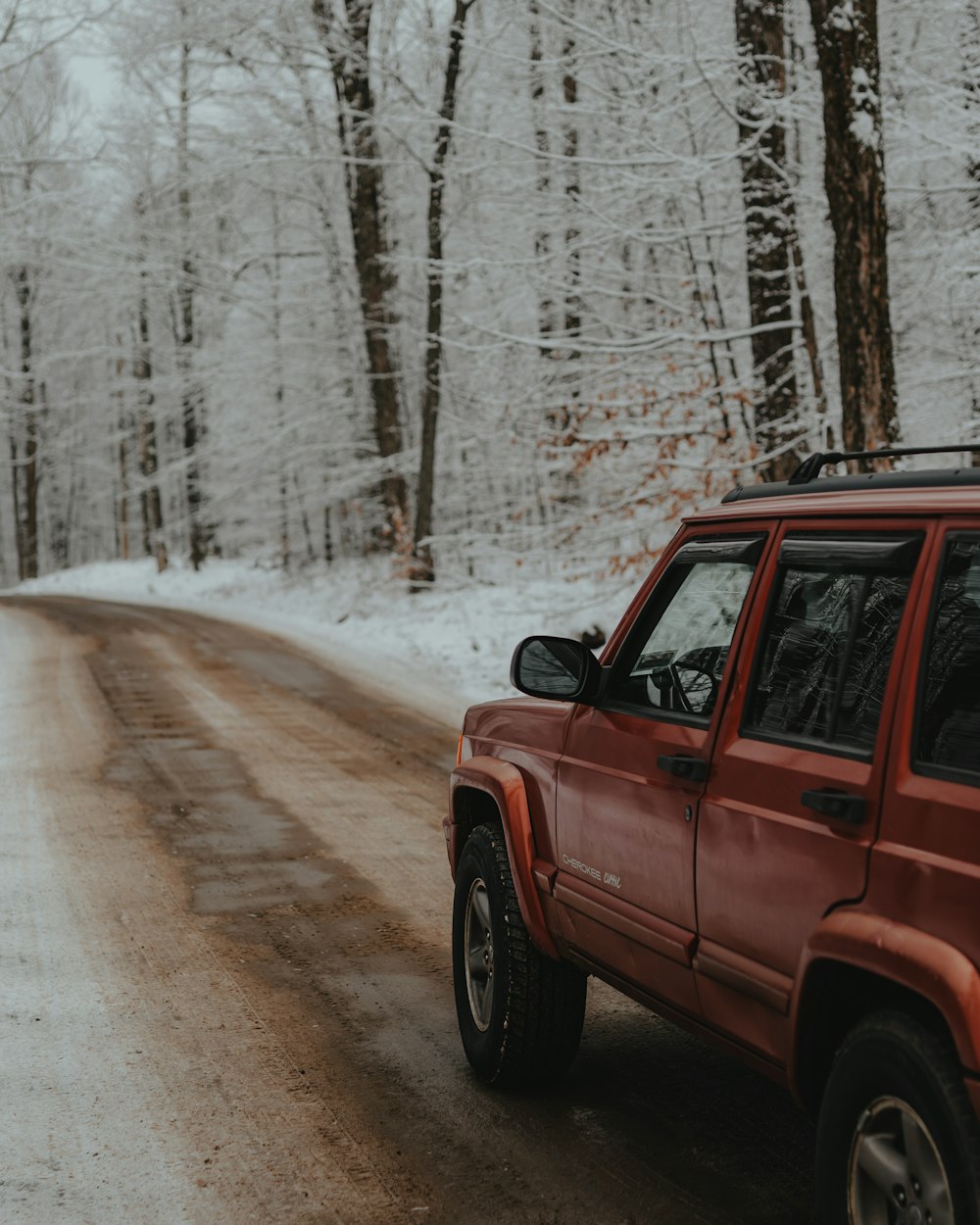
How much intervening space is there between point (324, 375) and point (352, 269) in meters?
2.23

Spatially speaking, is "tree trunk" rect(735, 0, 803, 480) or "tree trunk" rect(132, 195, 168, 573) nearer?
"tree trunk" rect(735, 0, 803, 480)

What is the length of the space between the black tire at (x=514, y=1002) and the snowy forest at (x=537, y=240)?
6.67 m

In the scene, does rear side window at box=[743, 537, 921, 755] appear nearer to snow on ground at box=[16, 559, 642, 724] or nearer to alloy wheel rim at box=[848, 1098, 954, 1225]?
alloy wheel rim at box=[848, 1098, 954, 1225]

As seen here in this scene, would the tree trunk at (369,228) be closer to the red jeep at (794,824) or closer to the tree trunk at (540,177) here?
the tree trunk at (540,177)

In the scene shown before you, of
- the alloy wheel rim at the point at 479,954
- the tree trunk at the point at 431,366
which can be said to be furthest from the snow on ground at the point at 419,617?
the alloy wheel rim at the point at 479,954

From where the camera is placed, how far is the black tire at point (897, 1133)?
2309 millimetres

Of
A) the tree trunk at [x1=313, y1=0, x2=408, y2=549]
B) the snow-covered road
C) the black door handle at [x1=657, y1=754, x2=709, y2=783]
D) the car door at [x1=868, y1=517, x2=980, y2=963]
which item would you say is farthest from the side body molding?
the tree trunk at [x1=313, y1=0, x2=408, y2=549]

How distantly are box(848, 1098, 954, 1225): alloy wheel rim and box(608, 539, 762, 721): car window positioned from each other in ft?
3.76

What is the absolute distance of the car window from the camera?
3545 mm

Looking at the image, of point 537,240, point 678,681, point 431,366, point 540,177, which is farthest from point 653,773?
point 431,366

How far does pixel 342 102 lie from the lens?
76.1ft

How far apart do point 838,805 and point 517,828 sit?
177 cm

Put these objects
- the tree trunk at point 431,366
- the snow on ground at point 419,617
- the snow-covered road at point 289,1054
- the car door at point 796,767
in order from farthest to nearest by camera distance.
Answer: the tree trunk at point 431,366, the snow on ground at point 419,617, the snow-covered road at point 289,1054, the car door at point 796,767

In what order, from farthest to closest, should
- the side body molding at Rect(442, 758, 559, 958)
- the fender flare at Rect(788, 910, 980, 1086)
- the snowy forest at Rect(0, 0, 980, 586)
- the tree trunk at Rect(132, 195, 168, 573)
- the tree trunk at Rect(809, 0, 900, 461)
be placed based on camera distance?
1. the tree trunk at Rect(132, 195, 168, 573)
2. the snowy forest at Rect(0, 0, 980, 586)
3. the tree trunk at Rect(809, 0, 900, 461)
4. the side body molding at Rect(442, 758, 559, 958)
5. the fender flare at Rect(788, 910, 980, 1086)
